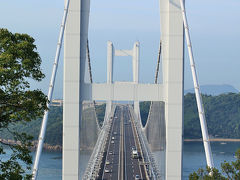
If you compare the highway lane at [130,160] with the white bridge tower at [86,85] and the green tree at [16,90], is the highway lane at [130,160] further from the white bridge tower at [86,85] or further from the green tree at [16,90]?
the green tree at [16,90]

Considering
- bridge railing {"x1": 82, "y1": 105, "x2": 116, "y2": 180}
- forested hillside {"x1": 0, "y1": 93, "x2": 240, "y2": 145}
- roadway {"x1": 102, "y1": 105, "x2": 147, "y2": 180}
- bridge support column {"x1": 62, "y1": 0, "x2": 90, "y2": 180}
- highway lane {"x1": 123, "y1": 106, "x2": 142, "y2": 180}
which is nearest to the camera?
bridge support column {"x1": 62, "y1": 0, "x2": 90, "y2": 180}

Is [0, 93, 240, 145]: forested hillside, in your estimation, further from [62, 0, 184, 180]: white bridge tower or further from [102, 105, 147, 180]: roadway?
[62, 0, 184, 180]: white bridge tower

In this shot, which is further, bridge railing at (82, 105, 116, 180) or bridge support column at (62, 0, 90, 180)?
bridge railing at (82, 105, 116, 180)

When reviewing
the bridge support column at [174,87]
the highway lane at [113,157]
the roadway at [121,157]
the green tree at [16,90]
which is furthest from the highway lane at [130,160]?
the green tree at [16,90]

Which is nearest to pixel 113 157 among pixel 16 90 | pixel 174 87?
pixel 174 87

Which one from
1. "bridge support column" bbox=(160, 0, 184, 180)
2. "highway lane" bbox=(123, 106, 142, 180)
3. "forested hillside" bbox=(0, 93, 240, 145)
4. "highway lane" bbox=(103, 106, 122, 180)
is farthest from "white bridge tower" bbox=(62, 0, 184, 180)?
"forested hillside" bbox=(0, 93, 240, 145)

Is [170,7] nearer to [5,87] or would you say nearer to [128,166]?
[5,87]

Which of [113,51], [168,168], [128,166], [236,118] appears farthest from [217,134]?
[168,168]

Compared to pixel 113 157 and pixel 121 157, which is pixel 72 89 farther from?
pixel 121 157
